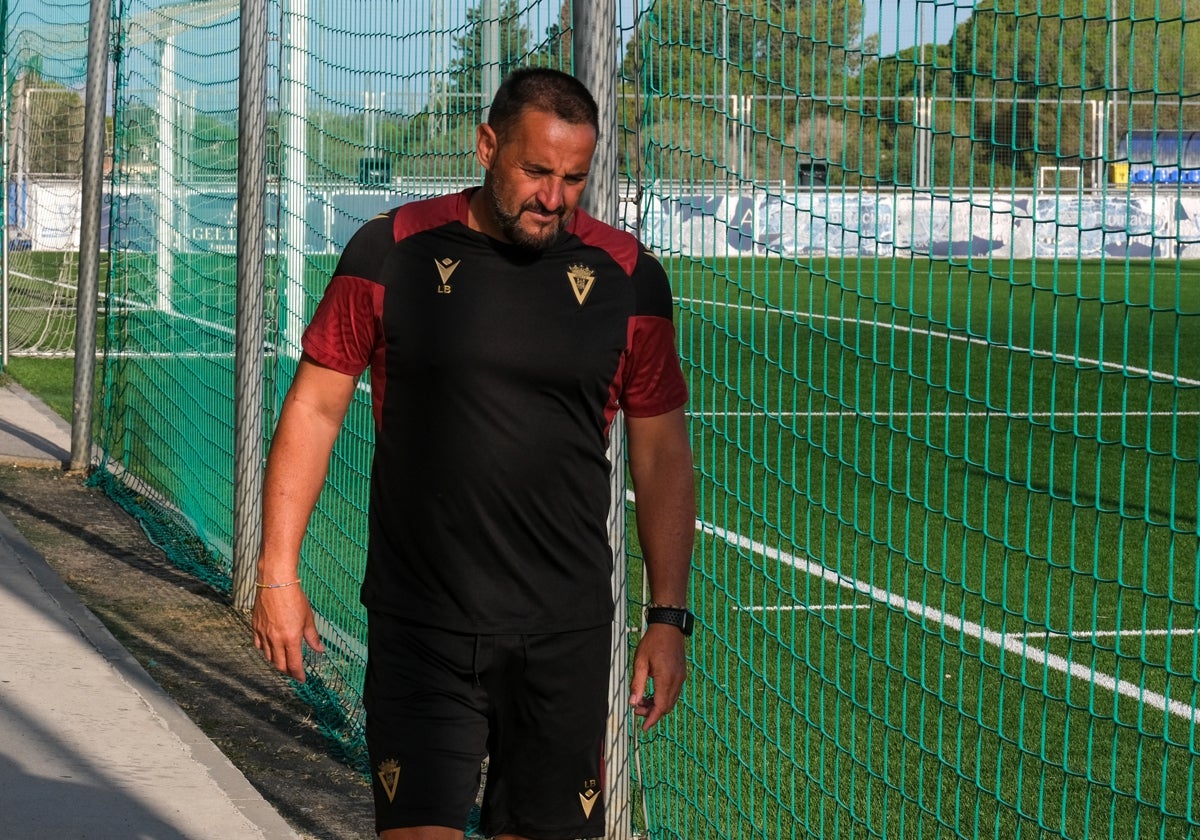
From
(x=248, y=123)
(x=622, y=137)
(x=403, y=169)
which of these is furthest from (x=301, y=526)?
(x=248, y=123)

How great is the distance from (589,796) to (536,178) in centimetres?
120

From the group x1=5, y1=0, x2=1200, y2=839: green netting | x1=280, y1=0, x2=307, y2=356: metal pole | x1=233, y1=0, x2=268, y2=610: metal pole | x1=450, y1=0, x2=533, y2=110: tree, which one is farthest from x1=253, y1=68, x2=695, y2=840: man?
x1=233, y1=0, x2=268, y2=610: metal pole

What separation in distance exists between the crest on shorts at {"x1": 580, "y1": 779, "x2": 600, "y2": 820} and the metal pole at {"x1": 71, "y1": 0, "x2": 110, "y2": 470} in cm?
739

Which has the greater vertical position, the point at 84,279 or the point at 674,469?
the point at 84,279

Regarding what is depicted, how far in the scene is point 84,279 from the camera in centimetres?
1012

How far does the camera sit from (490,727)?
332cm

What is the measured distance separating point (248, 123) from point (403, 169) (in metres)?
1.43

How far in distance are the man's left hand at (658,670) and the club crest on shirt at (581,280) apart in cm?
68

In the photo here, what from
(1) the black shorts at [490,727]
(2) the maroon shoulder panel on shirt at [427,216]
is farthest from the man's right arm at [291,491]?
(2) the maroon shoulder panel on shirt at [427,216]

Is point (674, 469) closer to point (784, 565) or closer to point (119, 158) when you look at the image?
point (784, 565)

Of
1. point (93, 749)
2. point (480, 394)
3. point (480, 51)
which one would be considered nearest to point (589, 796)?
point (480, 394)

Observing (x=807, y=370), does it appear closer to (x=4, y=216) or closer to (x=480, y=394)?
(x=480, y=394)

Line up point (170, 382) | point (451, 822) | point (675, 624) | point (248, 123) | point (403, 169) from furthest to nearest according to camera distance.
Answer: point (170, 382) < point (248, 123) < point (403, 169) < point (675, 624) < point (451, 822)

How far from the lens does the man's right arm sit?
127 inches
